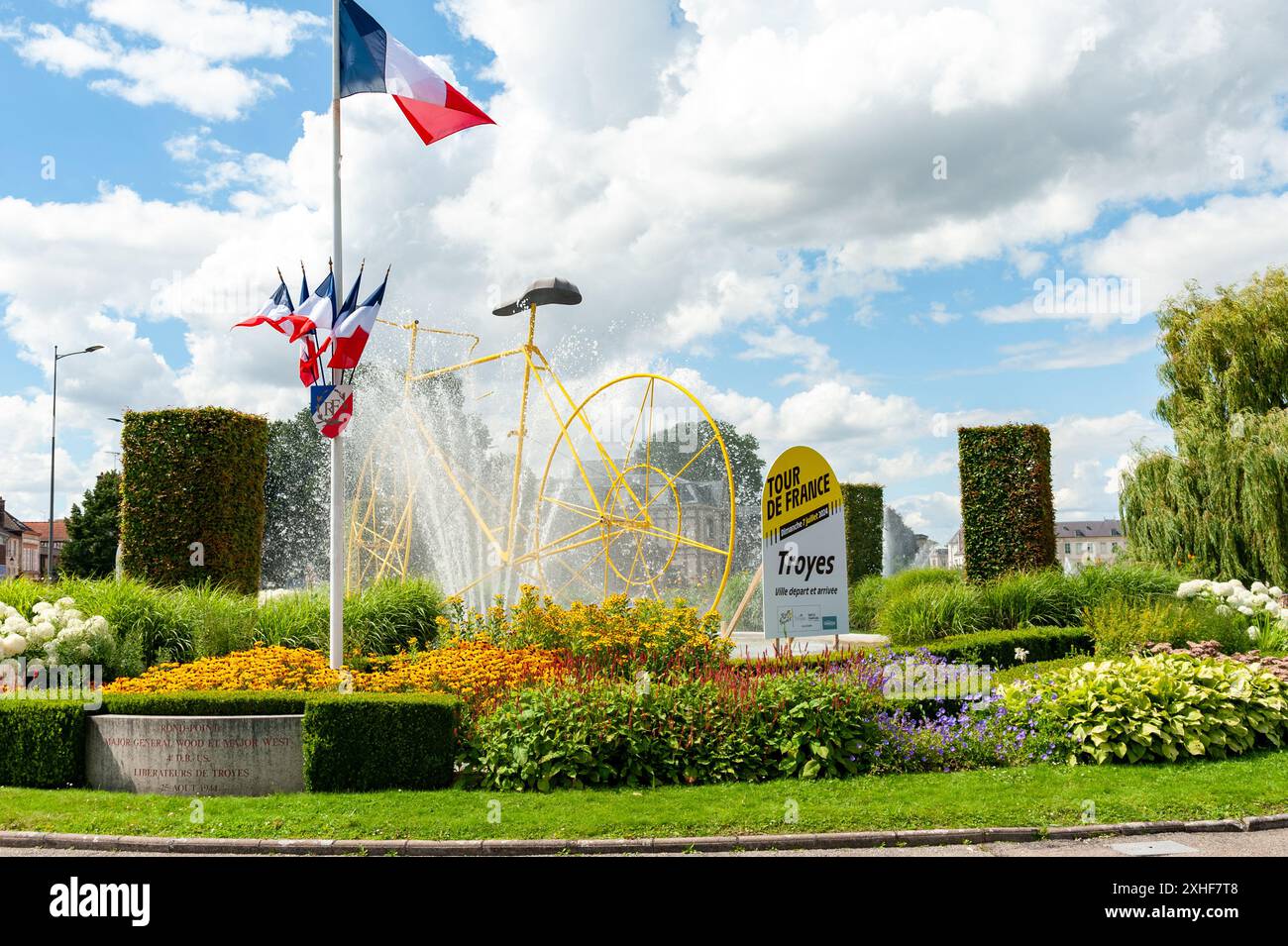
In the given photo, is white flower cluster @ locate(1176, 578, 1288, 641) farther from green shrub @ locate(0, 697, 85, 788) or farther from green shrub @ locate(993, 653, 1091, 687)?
green shrub @ locate(0, 697, 85, 788)

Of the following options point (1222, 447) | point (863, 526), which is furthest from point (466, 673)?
point (1222, 447)

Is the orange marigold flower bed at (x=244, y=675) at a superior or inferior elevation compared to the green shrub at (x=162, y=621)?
inferior

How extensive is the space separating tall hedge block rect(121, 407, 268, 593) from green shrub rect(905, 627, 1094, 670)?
10.0 metres

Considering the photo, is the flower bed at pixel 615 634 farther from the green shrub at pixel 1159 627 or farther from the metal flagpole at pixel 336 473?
the green shrub at pixel 1159 627

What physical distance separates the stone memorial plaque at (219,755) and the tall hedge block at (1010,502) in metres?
14.0

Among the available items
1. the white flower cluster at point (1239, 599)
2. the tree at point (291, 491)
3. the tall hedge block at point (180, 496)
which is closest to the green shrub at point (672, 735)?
the tall hedge block at point (180, 496)

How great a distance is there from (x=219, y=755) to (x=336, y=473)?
9.18ft

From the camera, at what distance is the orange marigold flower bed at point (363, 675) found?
9.26 m

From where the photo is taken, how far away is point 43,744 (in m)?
8.55

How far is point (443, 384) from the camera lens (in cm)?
1786

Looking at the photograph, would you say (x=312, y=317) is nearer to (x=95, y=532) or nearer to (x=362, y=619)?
(x=362, y=619)
